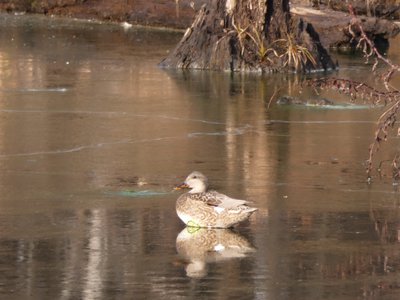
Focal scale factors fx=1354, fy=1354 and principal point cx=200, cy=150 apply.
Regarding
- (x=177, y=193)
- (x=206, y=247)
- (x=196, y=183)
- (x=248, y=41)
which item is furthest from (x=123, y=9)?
(x=206, y=247)

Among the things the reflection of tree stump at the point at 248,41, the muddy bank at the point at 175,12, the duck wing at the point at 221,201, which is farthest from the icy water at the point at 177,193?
the muddy bank at the point at 175,12

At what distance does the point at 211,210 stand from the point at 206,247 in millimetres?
560

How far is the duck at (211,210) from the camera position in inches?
425

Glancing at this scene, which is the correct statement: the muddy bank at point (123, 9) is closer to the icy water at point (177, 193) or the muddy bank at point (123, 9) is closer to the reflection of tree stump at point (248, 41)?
the reflection of tree stump at point (248, 41)

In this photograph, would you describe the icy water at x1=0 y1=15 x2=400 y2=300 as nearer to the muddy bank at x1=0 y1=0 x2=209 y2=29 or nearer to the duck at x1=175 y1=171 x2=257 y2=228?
the duck at x1=175 y1=171 x2=257 y2=228

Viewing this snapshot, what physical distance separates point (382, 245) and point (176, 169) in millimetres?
3753

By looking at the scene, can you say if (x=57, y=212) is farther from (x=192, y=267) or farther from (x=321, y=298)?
(x=321, y=298)

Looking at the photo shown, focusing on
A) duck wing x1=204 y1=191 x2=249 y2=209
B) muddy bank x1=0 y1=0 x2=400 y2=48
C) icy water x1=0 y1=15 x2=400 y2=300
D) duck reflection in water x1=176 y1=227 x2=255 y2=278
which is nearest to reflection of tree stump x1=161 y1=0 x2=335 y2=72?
icy water x1=0 y1=15 x2=400 y2=300

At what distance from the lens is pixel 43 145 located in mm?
15320

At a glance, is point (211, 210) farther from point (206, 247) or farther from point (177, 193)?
point (177, 193)

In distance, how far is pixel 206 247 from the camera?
34.4 ft

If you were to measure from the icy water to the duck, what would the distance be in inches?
3.7

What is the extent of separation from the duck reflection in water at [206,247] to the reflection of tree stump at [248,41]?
39.8 feet

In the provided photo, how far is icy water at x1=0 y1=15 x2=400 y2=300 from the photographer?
944 centimetres
